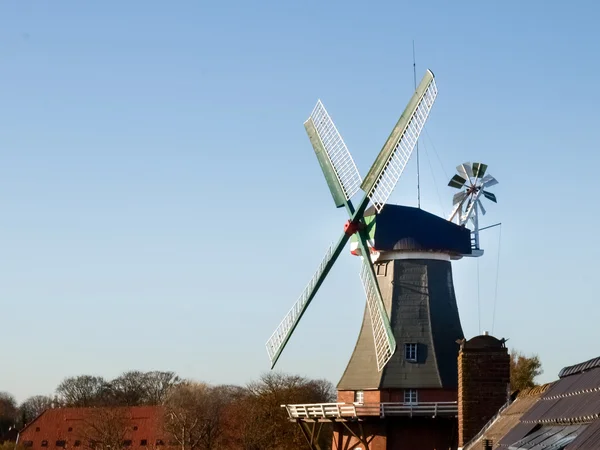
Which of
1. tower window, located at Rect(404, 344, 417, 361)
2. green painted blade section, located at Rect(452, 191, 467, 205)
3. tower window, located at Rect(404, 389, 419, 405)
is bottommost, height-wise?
tower window, located at Rect(404, 389, 419, 405)

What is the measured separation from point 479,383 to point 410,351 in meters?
21.9

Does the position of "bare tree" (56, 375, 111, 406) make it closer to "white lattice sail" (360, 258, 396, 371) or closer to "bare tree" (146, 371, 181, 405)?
"bare tree" (146, 371, 181, 405)

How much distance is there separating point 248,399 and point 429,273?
3808cm

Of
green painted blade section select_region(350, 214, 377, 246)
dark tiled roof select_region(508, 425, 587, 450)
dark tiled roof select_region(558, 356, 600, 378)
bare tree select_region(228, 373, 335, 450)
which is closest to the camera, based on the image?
dark tiled roof select_region(508, 425, 587, 450)

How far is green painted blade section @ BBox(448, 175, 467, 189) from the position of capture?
4197 cm


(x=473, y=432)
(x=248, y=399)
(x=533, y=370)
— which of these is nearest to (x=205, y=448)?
(x=248, y=399)

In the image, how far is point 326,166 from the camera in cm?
4275

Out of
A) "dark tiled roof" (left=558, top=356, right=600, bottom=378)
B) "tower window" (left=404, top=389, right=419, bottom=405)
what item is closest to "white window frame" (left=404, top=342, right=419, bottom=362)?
"tower window" (left=404, top=389, right=419, bottom=405)

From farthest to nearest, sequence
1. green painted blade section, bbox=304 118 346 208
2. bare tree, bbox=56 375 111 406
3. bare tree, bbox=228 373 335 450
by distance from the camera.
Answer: bare tree, bbox=56 375 111 406 < bare tree, bbox=228 373 335 450 < green painted blade section, bbox=304 118 346 208

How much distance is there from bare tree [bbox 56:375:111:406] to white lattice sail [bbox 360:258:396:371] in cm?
7310

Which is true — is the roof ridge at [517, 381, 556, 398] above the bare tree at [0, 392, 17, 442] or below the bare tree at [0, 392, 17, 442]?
below

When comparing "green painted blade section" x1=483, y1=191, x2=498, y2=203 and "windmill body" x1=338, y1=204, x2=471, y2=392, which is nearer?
"windmill body" x1=338, y1=204, x2=471, y2=392

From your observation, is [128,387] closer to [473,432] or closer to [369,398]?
[369,398]

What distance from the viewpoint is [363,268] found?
39.8 m
